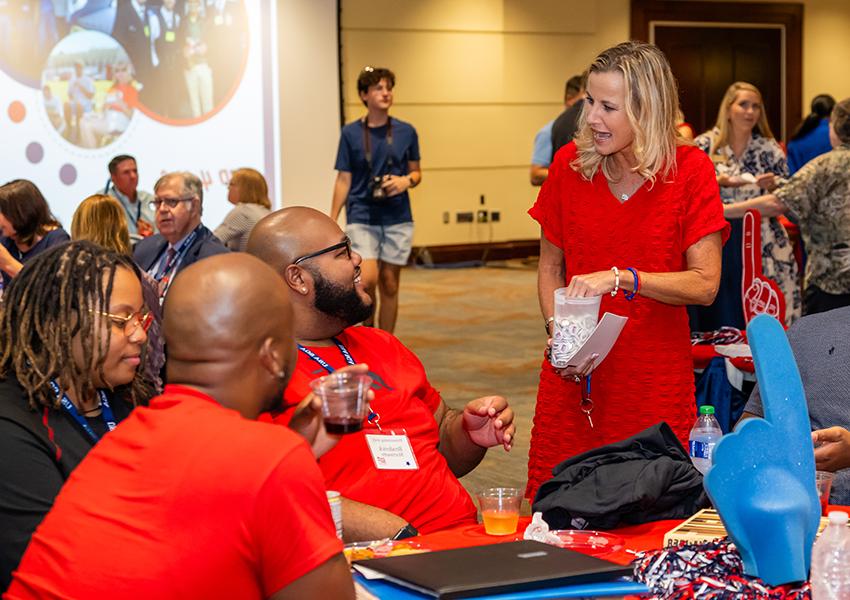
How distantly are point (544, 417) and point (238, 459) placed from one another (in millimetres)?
1923

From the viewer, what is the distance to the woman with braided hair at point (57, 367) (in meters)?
2.05

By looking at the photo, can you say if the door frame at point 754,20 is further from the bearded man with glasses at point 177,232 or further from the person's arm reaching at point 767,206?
the bearded man with glasses at point 177,232

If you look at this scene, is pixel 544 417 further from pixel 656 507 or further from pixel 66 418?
pixel 66 418

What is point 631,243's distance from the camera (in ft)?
10.4

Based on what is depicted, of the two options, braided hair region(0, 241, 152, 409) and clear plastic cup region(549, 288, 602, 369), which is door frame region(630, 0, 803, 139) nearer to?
clear plastic cup region(549, 288, 602, 369)

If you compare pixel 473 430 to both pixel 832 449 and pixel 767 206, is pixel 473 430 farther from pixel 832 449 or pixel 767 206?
pixel 767 206

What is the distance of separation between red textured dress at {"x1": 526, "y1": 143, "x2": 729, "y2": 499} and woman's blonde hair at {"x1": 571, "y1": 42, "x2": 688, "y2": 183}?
0.06 m

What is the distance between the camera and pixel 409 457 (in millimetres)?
2559

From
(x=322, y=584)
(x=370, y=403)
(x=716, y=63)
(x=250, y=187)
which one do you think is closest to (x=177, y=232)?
(x=250, y=187)

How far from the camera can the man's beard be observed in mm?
2609

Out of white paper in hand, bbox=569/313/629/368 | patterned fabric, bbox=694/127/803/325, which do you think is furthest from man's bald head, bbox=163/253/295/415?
patterned fabric, bbox=694/127/803/325

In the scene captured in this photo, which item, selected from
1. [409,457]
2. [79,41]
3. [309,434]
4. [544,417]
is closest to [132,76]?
[79,41]

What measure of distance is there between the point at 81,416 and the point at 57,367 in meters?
0.12

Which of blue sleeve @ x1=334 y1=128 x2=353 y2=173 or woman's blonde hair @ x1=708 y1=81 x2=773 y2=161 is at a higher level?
woman's blonde hair @ x1=708 y1=81 x2=773 y2=161
